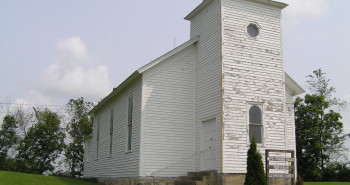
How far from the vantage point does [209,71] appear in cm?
1689

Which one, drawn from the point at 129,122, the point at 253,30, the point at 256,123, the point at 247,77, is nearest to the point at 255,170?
the point at 256,123

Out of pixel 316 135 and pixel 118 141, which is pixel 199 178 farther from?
pixel 316 135

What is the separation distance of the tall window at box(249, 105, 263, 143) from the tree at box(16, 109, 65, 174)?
3112cm

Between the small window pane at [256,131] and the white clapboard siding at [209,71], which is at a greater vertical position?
the white clapboard siding at [209,71]

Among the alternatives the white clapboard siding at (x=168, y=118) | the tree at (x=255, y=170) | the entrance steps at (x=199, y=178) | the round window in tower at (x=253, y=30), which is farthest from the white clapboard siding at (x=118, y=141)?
the tree at (x=255, y=170)

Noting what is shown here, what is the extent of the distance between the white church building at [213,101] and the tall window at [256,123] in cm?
4

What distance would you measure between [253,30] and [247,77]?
7.08ft

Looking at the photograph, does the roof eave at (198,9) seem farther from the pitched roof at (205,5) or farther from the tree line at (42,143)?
the tree line at (42,143)

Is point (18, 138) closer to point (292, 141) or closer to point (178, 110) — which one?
point (178, 110)

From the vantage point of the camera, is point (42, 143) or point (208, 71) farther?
point (42, 143)

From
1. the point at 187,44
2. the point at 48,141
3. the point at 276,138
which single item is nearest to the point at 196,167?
the point at 276,138

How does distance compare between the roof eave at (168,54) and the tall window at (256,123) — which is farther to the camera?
the roof eave at (168,54)

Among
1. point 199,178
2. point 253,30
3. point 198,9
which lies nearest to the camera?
point 199,178

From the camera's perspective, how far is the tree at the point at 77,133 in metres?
45.1
